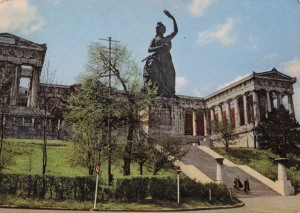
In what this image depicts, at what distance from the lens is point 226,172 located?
2383cm

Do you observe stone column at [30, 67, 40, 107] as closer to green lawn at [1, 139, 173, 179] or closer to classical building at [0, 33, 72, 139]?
classical building at [0, 33, 72, 139]

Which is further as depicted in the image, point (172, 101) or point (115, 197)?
point (172, 101)

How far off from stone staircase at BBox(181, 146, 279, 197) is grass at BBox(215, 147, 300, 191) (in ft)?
4.85

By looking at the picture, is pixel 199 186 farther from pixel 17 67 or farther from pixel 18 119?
pixel 17 67

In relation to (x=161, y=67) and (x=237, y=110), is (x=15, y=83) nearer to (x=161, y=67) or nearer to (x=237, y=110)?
(x=161, y=67)

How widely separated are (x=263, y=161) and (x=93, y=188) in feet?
54.3

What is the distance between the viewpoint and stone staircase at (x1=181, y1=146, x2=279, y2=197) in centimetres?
2045

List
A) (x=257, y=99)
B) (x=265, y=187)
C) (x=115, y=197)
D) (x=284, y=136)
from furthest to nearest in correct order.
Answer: (x=257, y=99) < (x=284, y=136) < (x=265, y=187) < (x=115, y=197)

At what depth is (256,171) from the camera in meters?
24.5

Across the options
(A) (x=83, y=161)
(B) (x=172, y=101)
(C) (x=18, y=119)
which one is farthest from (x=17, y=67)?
(A) (x=83, y=161)

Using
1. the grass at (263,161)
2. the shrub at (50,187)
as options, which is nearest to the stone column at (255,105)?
the grass at (263,161)

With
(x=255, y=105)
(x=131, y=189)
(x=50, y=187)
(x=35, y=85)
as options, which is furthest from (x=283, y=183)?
(x=35, y=85)

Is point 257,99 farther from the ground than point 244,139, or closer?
farther from the ground

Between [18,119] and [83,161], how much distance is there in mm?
17023
